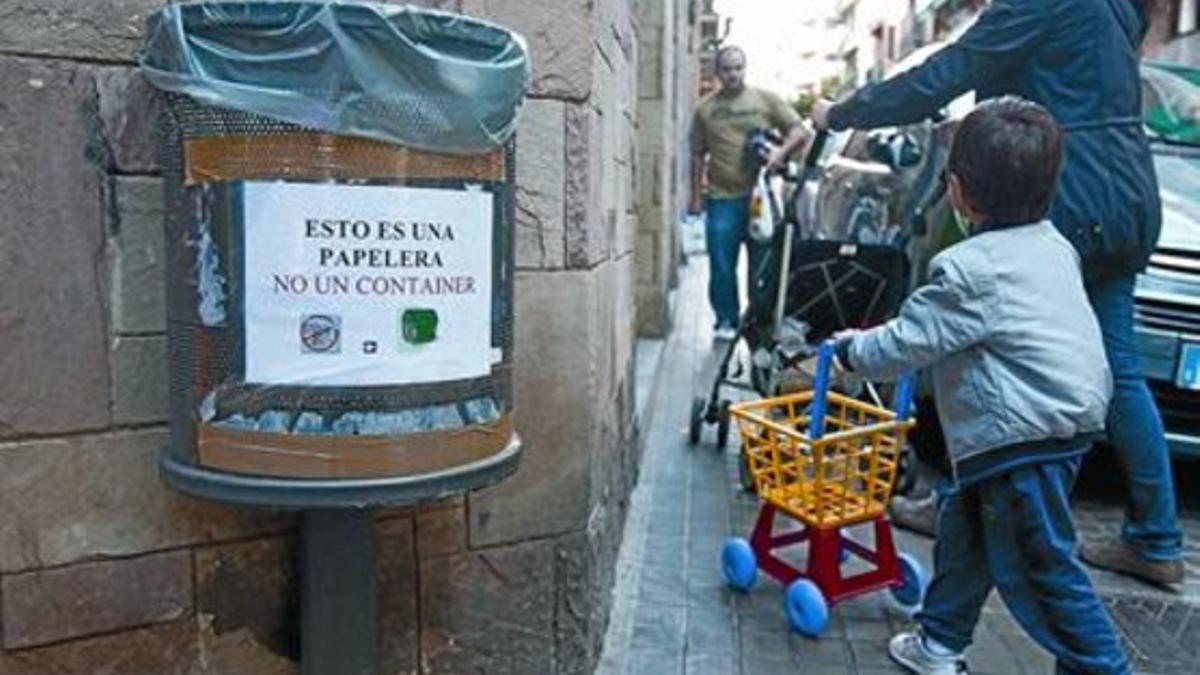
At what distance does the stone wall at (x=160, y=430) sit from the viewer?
204 cm

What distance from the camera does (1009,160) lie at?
8.57 feet

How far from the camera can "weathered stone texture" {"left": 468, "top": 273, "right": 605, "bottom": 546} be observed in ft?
8.23

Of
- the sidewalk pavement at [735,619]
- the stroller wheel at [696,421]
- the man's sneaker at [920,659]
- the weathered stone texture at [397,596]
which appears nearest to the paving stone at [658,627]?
the sidewalk pavement at [735,619]

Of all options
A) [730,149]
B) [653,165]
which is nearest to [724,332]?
[730,149]

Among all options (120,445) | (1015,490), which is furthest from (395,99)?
(1015,490)

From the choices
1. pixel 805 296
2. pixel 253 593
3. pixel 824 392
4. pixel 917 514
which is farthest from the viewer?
pixel 805 296

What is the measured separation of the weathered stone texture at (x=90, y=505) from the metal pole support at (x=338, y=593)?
246 mm

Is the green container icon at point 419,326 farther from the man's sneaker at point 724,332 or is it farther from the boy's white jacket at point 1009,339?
the man's sneaker at point 724,332

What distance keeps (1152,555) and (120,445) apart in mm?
2915

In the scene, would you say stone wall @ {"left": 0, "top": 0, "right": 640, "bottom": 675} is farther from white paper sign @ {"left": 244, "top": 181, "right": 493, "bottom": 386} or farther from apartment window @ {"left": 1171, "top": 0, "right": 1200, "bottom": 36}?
apartment window @ {"left": 1171, "top": 0, "right": 1200, "bottom": 36}

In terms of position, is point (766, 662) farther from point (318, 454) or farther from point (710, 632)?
point (318, 454)

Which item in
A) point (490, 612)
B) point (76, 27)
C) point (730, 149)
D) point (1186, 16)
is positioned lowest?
point (490, 612)

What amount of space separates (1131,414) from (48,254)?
112 inches

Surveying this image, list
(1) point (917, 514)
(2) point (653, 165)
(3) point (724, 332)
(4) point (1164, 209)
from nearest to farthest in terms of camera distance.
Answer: (1) point (917, 514), (4) point (1164, 209), (2) point (653, 165), (3) point (724, 332)
